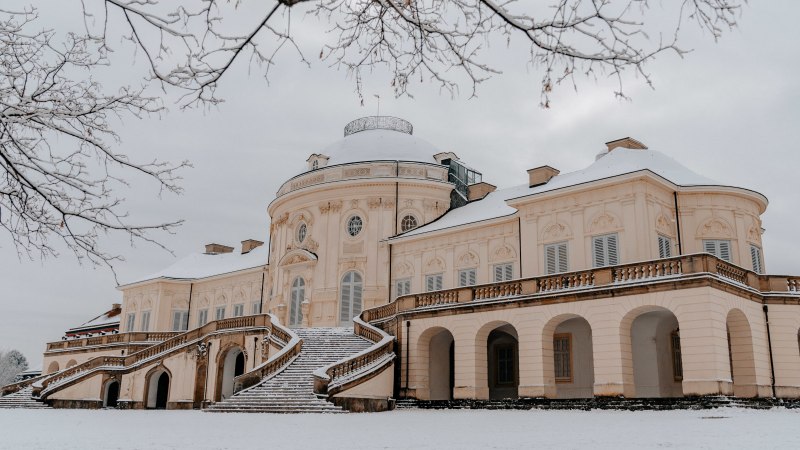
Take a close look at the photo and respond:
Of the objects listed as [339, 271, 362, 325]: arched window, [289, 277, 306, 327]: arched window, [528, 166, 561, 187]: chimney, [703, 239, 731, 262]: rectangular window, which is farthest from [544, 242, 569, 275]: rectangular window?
[289, 277, 306, 327]: arched window

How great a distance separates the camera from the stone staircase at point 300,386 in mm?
23750

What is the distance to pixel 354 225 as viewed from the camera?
1547 inches

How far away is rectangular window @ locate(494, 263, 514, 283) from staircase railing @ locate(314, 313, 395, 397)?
6109 mm

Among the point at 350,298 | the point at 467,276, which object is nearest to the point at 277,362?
the point at 350,298

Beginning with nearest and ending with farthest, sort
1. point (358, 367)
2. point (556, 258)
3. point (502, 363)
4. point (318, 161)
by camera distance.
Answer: point (358, 367) < point (556, 258) < point (502, 363) < point (318, 161)

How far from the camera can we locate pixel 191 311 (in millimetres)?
53031

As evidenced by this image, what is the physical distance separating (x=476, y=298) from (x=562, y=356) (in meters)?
4.14

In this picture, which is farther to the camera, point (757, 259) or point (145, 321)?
point (145, 321)

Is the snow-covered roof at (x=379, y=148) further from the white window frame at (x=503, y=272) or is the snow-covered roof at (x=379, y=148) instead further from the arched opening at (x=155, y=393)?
the arched opening at (x=155, y=393)

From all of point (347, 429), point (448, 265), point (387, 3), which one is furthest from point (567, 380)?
point (387, 3)

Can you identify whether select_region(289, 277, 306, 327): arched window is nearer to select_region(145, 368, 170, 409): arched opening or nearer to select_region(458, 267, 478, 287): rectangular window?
select_region(145, 368, 170, 409): arched opening

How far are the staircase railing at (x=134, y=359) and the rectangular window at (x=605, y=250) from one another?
684 inches

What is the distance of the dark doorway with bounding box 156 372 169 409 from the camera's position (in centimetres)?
4119

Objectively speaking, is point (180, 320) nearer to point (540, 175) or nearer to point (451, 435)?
point (540, 175)
